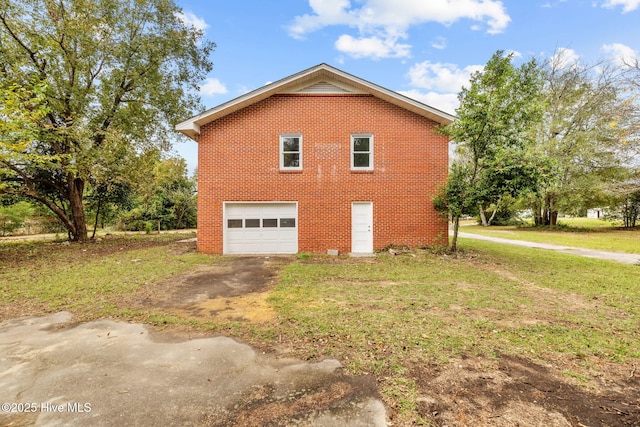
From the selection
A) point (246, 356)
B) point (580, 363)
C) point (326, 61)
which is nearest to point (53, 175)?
point (326, 61)

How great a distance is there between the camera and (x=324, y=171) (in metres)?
11.6

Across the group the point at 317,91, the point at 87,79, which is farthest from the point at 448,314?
the point at 87,79

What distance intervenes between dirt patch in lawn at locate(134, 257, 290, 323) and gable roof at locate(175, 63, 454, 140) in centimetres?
568

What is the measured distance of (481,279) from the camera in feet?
24.9

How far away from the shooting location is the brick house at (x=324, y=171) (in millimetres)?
11523

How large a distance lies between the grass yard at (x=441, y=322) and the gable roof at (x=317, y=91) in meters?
5.42

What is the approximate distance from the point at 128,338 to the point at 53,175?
1379 cm

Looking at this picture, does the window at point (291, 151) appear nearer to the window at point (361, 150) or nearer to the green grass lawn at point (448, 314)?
the window at point (361, 150)

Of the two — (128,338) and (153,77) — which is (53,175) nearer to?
(153,77)

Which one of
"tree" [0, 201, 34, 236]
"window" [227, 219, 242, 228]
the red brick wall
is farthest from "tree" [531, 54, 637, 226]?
"tree" [0, 201, 34, 236]

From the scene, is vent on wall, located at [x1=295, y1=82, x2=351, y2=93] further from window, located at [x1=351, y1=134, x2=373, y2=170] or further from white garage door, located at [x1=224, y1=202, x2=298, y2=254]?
white garage door, located at [x1=224, y1=202, x2=298, y2=254]

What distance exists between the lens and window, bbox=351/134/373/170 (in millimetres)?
11727

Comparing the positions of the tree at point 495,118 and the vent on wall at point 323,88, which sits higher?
the vent on wall at point 323,88

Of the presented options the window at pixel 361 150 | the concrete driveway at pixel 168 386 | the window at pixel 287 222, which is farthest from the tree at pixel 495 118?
the concrete driveway at pixel 168 386
